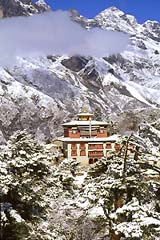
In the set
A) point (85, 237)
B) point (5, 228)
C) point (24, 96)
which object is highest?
point (24, 96)

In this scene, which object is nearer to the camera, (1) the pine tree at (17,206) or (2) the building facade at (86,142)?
(1) the pine tree at (17,206)

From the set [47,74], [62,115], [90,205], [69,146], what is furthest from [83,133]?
[47,74]

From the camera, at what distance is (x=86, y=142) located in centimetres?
5666

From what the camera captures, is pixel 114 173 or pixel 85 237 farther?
pixel 85 237

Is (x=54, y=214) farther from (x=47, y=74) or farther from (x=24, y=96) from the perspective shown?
(x=47, y=74)

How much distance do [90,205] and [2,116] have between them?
123980 millimetres

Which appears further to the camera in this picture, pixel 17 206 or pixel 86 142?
pixel 86 142

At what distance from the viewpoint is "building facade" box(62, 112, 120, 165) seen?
185ft

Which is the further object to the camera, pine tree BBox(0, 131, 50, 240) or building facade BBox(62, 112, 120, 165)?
building facade BBox(62, 112, 120, 165)

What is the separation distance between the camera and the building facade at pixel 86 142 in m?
56.5

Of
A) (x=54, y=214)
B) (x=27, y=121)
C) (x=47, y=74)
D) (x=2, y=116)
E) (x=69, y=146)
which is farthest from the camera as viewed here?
(x=47, y=74)

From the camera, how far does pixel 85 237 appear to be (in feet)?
53.7

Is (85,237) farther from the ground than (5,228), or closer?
closer

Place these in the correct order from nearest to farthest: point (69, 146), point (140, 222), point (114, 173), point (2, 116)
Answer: point (140, 222) → point (114, 173) → point (69, 146) → point (2, 116)
